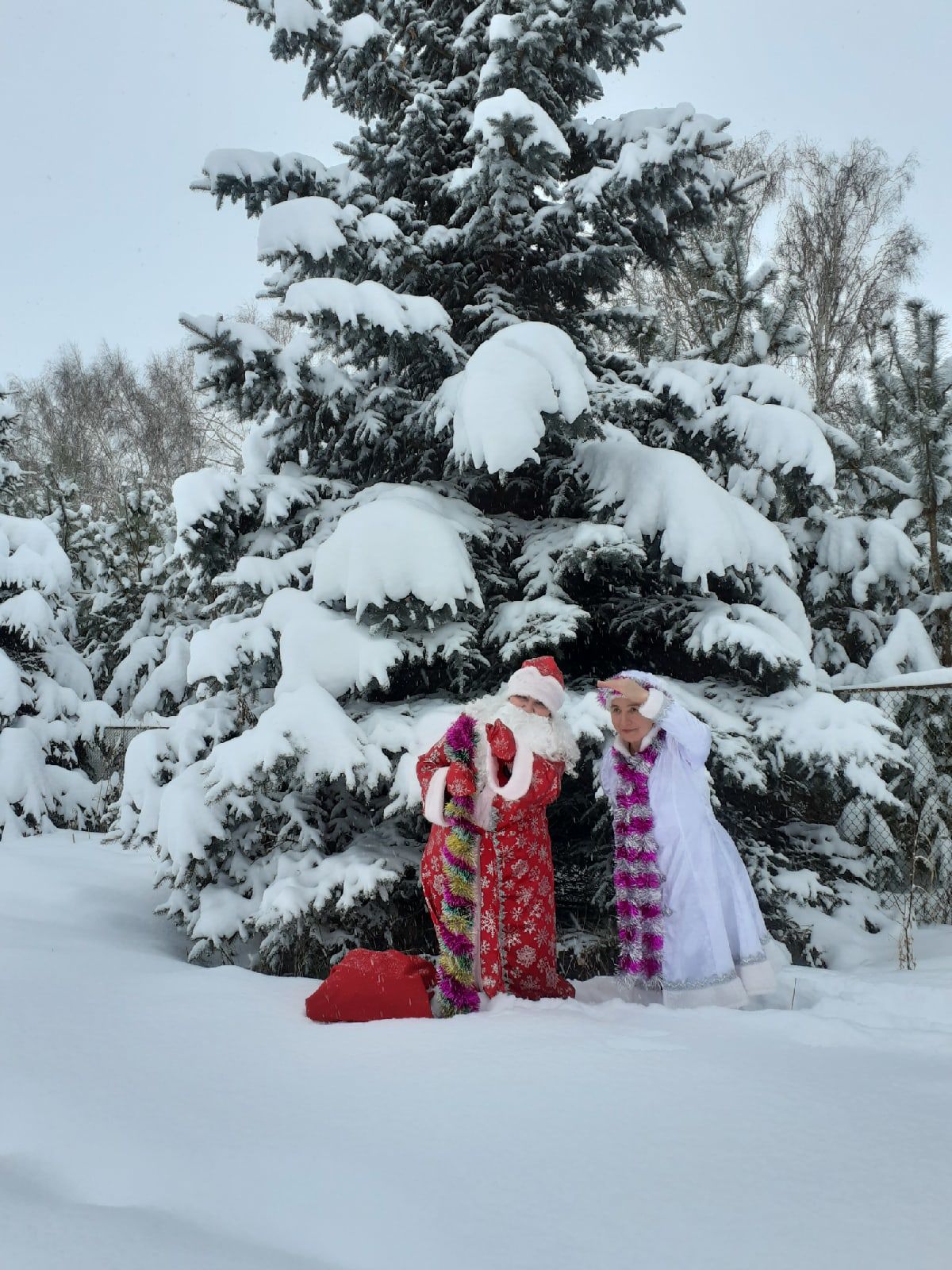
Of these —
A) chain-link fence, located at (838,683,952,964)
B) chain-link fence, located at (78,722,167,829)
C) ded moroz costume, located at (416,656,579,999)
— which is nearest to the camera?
ded moroz costume, located at (416,656,579,999)

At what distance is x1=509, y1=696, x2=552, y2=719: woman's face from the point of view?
3590 millimetres

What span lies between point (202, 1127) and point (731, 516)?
12.5 ft

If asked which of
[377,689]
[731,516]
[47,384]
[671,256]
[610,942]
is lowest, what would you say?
[610,942]

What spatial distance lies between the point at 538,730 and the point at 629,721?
0.40m

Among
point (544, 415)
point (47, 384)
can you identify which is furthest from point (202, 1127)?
point (47, 384)

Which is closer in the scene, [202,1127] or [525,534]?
[202,1127]

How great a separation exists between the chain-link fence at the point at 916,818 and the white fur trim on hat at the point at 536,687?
3.57 m

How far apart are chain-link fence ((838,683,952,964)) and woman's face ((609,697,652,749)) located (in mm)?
3333

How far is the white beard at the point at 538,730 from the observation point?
3.49 metres

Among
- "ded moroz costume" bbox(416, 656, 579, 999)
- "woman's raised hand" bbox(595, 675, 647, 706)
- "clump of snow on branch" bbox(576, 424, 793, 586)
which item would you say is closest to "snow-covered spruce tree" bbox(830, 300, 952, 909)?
"clump of snow on branch" bbox(576, 424, 793, 586)

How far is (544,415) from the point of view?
4.49 m

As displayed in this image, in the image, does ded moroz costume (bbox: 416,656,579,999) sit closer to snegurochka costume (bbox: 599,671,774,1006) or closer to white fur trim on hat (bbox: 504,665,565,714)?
white fur trim on hat (bbox: 504,665,565,714)

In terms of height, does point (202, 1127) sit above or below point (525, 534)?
below

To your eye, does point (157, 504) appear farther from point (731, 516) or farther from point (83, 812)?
point (731, 516)
